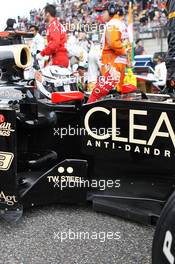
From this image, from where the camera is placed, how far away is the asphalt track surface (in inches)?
92.1

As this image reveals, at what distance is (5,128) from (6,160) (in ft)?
0.67

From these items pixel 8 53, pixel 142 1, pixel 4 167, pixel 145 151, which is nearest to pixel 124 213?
pixel 145 151

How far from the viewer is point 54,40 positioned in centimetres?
588

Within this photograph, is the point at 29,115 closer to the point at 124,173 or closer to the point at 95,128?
the point at 95,128

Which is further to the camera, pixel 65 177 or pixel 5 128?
pixel 65 177

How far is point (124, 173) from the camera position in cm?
271

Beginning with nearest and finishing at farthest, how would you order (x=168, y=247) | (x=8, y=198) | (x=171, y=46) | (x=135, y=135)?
(x=168, y=247) → (x=135, y=135) → (x=171, y=46) → (x=8, y=198)

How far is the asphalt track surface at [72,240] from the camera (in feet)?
7.67

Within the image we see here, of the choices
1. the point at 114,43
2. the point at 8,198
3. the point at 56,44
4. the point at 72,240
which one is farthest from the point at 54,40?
the point at 72,240

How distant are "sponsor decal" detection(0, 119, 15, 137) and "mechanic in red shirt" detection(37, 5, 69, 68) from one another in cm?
344

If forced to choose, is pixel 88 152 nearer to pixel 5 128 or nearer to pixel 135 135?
pixel 135 135

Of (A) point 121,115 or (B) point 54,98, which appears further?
(B) point 54,98

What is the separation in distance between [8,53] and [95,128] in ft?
3.49

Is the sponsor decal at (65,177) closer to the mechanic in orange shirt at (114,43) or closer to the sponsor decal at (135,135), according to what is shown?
the sponsor decal at (135,135)
